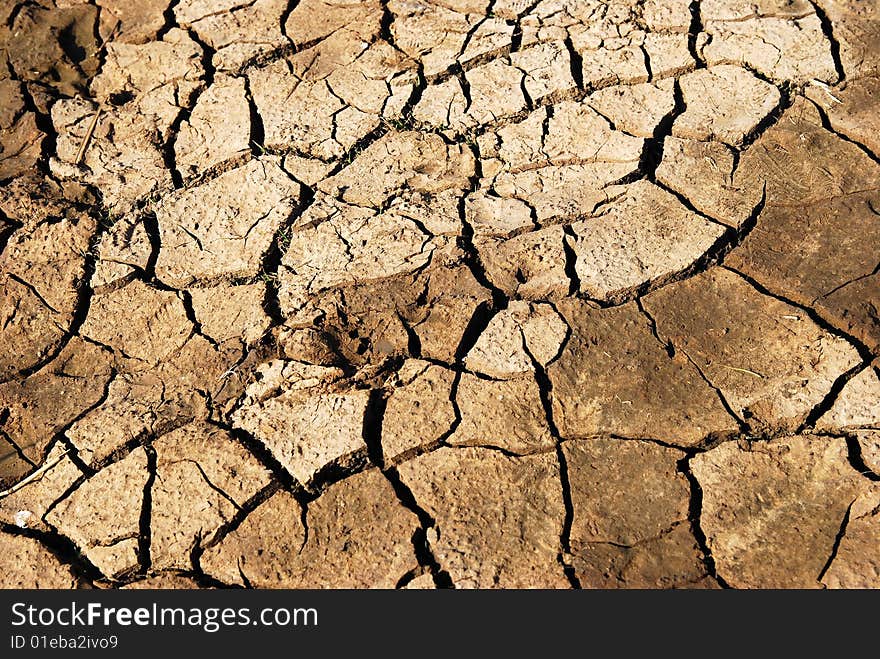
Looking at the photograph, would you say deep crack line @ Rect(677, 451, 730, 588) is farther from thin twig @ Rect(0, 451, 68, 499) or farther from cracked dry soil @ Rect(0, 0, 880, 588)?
thin twig @ Rect(0, 451, 68, 499)

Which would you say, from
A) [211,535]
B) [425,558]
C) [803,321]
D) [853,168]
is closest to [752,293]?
[803,321]

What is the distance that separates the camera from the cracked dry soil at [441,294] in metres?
2.48

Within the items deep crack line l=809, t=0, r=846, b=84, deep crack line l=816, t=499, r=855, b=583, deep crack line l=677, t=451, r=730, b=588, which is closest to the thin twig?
deep crack line l=677, t=451, r=730, b=588

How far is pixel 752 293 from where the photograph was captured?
2941 millimetres

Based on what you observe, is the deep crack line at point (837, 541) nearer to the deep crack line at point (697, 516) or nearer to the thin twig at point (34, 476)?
the deep crack line at point (697, 516)

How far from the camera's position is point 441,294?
3021mm

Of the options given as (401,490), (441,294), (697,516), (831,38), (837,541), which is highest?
(831,38)

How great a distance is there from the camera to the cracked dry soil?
2482 millimetres

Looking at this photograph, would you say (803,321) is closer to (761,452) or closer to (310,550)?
(761,452)

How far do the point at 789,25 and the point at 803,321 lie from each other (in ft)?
5.46

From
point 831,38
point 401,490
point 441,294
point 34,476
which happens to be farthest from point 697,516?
point 831,38

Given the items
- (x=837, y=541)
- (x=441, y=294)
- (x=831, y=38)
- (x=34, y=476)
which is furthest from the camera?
(x=831, y=38)

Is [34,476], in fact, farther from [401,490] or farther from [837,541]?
[837,541]

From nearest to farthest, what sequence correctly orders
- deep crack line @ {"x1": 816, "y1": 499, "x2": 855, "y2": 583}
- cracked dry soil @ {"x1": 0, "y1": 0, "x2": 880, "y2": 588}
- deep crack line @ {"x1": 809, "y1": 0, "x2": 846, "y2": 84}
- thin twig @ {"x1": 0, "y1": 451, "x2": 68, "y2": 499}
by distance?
deep crack line @ {"x1": 816, "y1": 499, "x2": 855, "y2": 583} → cracked dry soil @ {"x1": 0, "y1": 0, "x2": 880, "y2": 588} → thin twig @ {"x1": 0, "y1": 451, "x2": 68, "y2": 499} → deep crack line @ {"x1": 809, "y1": 0, "x2": 846, "y2": 84}
